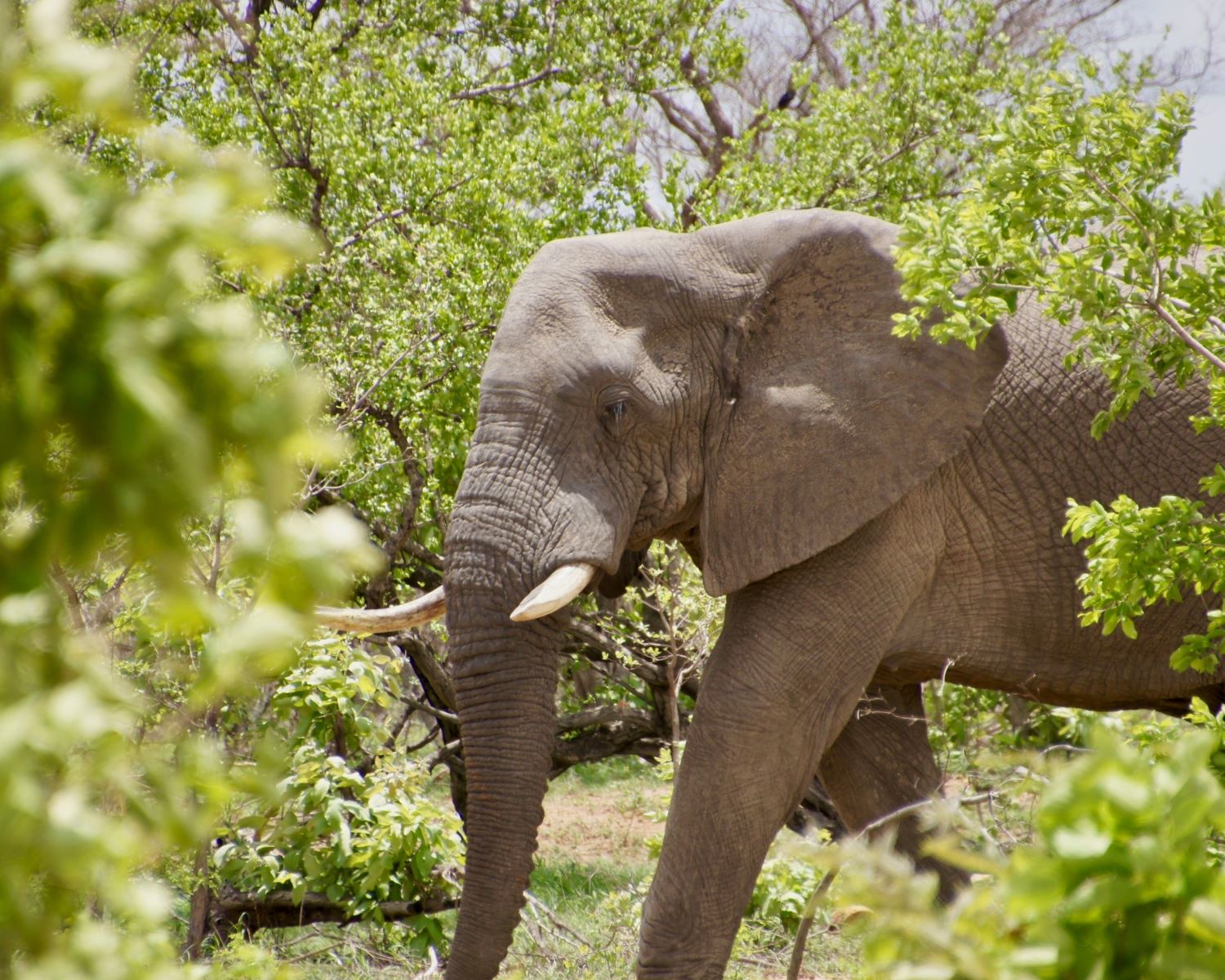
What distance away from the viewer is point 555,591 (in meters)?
3.90

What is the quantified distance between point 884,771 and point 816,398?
147cm

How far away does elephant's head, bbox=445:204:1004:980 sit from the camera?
4.10 m

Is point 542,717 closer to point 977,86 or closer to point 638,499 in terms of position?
point 638,499

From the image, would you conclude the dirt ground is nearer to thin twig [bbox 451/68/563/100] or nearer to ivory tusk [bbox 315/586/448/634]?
ivory tusk [bbox 315/586/448/634]

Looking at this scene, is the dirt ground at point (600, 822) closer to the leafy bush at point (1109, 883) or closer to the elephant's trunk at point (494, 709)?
the elephant's trunk at point (494, 709)

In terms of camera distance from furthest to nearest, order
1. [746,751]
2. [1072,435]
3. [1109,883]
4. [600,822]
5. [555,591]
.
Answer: [600,822] < [1072,435] < [746,751] < [555,591] < [1109,883]

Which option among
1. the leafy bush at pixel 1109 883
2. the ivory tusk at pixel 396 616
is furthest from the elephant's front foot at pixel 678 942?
the leafy bush at pixel 1109 883

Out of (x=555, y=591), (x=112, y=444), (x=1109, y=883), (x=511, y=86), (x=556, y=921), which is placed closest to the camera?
(x=112, y=444)

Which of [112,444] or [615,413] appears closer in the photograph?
[112,444]

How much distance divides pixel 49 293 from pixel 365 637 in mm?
5633

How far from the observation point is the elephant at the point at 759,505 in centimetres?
408

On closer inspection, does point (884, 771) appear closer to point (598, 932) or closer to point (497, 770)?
point (497, 770)

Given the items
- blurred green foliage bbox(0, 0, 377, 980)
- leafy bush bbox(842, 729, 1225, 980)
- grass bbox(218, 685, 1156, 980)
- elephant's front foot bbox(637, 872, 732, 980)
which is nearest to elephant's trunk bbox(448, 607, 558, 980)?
elephant's front foot bbox(637, 872, 732, 980)

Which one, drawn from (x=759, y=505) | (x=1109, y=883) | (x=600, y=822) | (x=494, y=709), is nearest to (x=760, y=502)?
(x=759, y=505)
